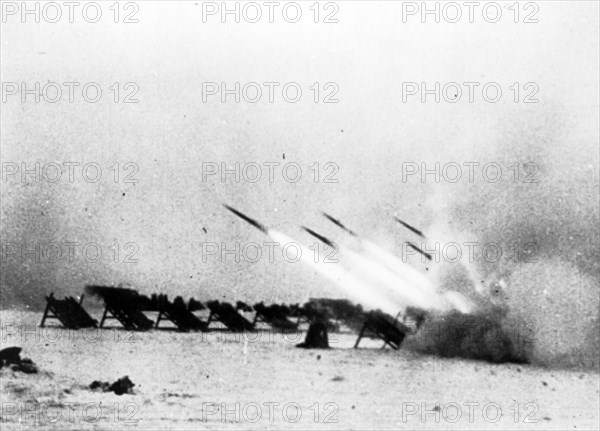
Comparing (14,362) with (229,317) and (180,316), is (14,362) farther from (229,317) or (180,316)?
(229,317)

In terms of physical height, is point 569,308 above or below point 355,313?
above

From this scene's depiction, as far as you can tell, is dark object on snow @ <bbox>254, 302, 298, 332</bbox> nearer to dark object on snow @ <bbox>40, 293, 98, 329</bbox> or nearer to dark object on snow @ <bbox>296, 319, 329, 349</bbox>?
dark object on snow @ <bbox>296, 319, 329, 349</bbox>

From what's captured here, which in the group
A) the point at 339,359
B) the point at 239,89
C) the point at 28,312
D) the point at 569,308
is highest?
the point at 239,89

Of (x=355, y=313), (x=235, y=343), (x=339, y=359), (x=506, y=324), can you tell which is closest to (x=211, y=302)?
(x=235, y=343)

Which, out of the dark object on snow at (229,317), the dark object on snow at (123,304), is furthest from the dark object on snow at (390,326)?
the dark object on snow at (123,304)

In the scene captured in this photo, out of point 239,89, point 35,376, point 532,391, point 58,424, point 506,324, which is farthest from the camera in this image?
point 506,324

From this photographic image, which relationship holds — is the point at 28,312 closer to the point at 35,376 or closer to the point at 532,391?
the point at 35,376
